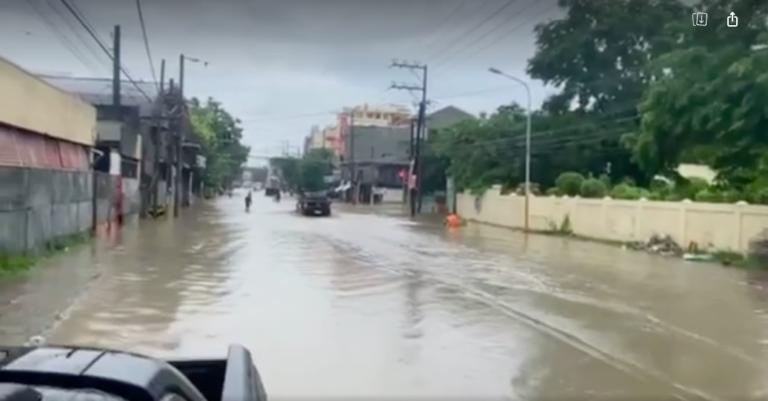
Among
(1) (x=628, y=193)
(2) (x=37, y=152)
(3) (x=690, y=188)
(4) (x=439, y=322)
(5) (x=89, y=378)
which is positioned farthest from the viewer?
(1) (x=628, y=193)

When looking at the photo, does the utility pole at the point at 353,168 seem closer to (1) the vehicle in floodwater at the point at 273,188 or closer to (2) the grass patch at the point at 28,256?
(1) the vehicle in floodwater at the point at 273,188

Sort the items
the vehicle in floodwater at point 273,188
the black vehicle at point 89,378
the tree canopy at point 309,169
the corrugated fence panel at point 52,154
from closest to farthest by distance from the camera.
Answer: the black vehicle at point 89,378
the corrugated fence panel at point 52,154
the vehicle in floodwater at point 273,188
the tree canopy at point 309,169

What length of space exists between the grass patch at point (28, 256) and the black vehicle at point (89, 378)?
1333 cm

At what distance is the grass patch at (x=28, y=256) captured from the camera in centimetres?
1553

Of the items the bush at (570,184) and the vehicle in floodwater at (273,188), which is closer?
the bush at (570,184)

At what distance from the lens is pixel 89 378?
83.7 inches

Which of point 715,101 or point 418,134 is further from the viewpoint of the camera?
point 418,134

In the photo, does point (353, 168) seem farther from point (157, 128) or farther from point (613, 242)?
point (613, 242)

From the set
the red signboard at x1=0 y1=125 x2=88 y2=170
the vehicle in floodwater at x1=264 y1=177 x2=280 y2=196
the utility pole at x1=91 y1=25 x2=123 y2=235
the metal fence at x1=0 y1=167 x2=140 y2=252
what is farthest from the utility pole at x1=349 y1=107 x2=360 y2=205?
the red signboard at x1=0 y1=125 x2=88 y2=170

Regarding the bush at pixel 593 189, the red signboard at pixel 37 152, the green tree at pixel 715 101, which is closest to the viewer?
the red signboard at pixel 37 152

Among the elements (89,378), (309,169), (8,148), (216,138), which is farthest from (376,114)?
(89,378)

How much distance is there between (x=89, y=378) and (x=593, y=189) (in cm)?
3528

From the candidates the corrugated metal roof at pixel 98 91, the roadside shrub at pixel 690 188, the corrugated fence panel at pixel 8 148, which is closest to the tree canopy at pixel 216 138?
the corrugated metal roof at pixel 98 91

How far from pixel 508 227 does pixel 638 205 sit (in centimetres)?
1318
